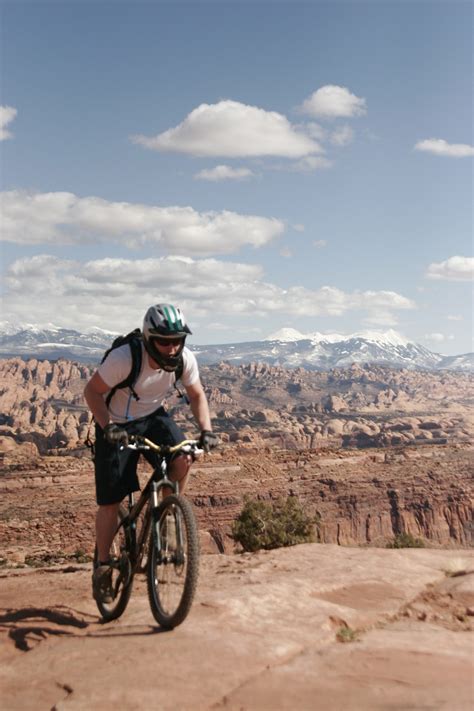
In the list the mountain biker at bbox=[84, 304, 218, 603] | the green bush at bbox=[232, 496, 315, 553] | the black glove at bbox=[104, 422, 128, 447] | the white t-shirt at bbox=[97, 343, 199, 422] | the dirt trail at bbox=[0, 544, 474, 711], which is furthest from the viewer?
the green bush at bbox=[232, 496, 315, 553]

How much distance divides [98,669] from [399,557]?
5563 mm

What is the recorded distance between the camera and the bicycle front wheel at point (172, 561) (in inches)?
226

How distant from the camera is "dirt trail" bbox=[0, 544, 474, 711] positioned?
4371mm

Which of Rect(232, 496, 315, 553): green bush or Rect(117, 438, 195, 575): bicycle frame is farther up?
Rect(117, 438, 195, 575): bicycle frame

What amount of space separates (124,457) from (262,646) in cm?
241

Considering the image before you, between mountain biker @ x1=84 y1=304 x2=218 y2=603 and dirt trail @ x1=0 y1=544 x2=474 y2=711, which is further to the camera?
mountain biker @ x1=84 y1=304 x2=218 y2=603

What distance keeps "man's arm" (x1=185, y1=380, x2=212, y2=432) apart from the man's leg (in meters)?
1.23

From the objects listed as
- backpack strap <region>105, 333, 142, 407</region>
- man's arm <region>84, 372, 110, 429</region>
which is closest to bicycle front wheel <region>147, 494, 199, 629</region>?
man's arm <region>84, 372, 110, 429</region>

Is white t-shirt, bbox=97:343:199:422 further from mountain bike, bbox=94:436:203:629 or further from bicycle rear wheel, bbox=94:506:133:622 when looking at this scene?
bicycle rear wheel, bbox=94:506:133:622

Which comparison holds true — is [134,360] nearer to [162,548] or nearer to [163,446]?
[163,446]

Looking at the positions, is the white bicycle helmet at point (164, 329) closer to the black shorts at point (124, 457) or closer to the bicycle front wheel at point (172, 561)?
the black shorts at point (124, 457)

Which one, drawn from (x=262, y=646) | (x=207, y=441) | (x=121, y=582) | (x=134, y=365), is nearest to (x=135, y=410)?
(x=134, y=365)

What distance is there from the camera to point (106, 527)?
7109 mm

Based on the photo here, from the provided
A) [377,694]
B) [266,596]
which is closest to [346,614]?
[266,596]
